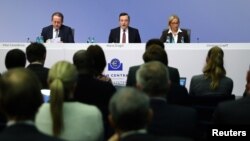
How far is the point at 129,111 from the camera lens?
8.00ft

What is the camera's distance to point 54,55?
28.3 ft

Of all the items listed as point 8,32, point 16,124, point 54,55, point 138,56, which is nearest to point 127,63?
point 138,56

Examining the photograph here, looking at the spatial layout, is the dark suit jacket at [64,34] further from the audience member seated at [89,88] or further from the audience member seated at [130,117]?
the audience member seated at [130,117]

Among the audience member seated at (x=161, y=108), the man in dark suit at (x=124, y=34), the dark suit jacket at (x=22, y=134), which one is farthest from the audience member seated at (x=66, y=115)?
the man in dark suit at (x=124, y=34)

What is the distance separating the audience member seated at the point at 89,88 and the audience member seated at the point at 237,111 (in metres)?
0.91

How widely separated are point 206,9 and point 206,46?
3.53m

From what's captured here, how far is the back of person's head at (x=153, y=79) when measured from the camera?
3238mm

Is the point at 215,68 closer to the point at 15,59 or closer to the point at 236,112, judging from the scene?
the point at 236,112

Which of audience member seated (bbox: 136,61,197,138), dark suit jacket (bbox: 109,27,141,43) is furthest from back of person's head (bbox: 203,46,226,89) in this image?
dark suit jacket (bbox: 109,27,141,43)

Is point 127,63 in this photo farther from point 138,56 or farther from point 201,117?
point 201,117

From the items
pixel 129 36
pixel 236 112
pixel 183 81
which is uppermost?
pixel 129 36

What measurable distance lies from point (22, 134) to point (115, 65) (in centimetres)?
617

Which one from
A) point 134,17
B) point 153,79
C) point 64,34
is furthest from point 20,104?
point 134,17

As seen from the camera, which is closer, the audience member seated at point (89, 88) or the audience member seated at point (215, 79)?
the audience member seated at point (89, 88)
